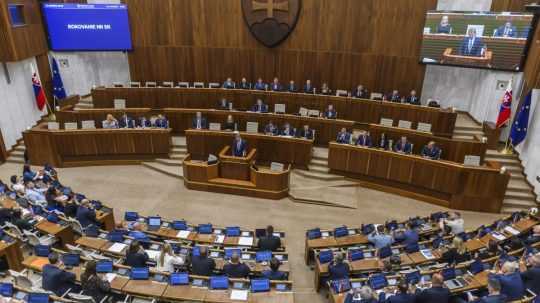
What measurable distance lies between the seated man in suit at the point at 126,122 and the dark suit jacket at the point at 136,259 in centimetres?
764

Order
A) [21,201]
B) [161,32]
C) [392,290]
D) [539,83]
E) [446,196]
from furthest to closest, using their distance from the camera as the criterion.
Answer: [161,32]
[446,196]
[539,83]
[21,201]
[392,290]

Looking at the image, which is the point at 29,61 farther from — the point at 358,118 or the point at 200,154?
the point at 358,118

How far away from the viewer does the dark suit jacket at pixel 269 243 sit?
7.20 meters

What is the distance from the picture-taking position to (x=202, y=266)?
20.4ft

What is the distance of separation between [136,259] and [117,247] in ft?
3.07

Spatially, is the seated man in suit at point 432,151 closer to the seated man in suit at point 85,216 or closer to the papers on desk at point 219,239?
the papers on desk at point 219,239

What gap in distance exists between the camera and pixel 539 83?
9969 mm

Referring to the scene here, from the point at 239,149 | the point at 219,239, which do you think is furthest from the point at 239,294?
the point at 239,149

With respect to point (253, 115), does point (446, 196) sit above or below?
below

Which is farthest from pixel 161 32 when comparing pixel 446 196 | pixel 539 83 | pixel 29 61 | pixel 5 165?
pixel 539 83

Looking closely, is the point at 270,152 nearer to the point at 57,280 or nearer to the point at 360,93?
the point at 360,93

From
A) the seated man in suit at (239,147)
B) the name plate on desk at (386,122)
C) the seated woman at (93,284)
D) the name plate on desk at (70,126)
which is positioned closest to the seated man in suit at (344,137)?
the name plate on desk at (386,122)

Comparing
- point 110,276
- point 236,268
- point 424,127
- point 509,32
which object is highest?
point 509,32

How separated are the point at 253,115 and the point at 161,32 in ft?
20.1
